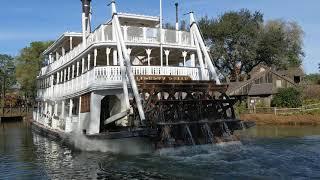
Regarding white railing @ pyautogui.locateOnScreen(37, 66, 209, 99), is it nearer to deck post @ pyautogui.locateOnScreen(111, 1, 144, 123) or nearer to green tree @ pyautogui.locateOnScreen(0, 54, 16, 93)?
deck post @ pyautogui.locateOnScreen(111, 1, 144, 123)

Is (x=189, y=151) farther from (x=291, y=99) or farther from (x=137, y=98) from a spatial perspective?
(x=291, y=99)

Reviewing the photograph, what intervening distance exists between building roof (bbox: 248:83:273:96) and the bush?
21.2ft

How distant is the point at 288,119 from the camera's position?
42781 millimetres

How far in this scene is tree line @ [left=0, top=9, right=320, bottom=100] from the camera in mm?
66438

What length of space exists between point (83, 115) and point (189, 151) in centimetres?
636

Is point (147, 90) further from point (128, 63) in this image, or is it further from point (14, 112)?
point (14, 112)

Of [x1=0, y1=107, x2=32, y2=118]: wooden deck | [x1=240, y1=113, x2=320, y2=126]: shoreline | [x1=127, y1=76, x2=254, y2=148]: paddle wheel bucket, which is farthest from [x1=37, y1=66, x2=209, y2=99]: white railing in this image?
[x1=0, y1=107, x2=32, y2=118]: wooden deck

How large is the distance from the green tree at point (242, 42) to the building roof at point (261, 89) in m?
5.02

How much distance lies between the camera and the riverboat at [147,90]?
1966 centimetres

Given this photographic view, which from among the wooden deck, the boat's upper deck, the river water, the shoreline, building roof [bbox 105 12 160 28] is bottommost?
the river water

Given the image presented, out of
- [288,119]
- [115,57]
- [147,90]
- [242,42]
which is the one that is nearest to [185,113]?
[147,90]

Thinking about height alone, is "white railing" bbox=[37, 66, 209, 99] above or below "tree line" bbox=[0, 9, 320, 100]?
below

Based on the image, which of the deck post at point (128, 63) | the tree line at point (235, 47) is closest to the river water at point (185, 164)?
the deck post at point (128, 63)

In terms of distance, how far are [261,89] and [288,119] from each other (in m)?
19.2
